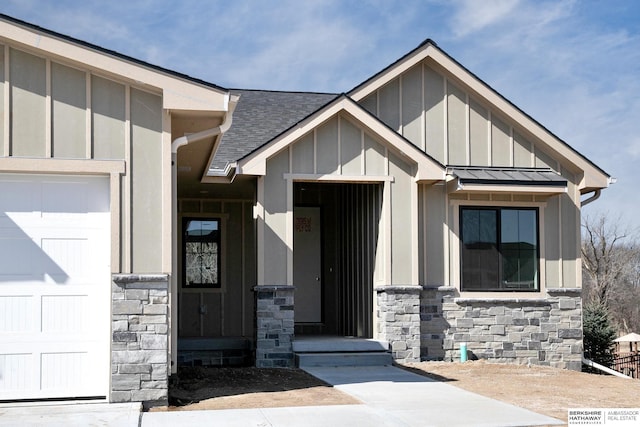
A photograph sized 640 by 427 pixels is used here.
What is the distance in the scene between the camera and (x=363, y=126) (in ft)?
45.5

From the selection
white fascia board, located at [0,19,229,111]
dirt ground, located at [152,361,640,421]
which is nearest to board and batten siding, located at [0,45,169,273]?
white fascia board, located at [0,19,229,111]

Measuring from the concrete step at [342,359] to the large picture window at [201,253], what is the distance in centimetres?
399

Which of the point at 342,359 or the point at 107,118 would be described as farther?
the point at 342,359

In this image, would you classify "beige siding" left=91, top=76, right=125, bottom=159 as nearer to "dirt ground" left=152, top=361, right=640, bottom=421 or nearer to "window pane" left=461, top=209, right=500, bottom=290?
"dirt ground" left=152, top=361, right=640, bottom=421

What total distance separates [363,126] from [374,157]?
0.58m

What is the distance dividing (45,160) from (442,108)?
332 inches

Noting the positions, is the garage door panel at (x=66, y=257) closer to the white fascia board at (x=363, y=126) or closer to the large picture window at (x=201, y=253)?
the white fascia board at (x=363, y=126)

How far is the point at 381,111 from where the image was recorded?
1527cm

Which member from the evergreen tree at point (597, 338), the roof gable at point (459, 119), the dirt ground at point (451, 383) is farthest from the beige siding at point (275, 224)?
the evergreen tree at point (597, 338)

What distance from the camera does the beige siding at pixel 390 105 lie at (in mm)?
15273

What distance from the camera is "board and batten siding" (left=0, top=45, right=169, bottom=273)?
9156 millimetres

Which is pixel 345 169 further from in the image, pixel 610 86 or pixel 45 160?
pixel 610 86

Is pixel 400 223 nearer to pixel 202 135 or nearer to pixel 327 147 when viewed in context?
pixel 327 147
